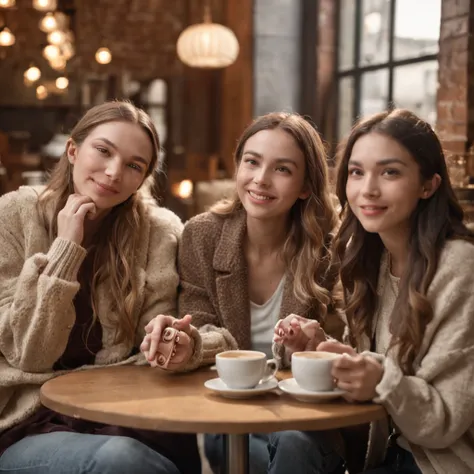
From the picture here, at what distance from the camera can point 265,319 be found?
7.25 feet

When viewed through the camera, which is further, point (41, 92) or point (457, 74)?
point (41, 92)

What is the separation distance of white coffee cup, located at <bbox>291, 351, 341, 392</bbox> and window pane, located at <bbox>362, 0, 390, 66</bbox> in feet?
14.3

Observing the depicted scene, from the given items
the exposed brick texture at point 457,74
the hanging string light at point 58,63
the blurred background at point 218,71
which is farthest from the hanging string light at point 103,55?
the exposed brick texture at point 457,74

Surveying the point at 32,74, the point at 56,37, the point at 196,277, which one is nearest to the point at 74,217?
the point at 196,277

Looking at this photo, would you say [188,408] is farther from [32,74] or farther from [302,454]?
[32,74]

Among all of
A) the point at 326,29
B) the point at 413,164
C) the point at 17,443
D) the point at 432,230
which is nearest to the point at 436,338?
the point at 432,230

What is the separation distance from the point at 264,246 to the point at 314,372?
731 millimetres

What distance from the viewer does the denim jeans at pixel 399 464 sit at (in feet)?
5.82

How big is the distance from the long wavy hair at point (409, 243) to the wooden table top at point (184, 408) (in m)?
0.25

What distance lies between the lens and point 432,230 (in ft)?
5.84

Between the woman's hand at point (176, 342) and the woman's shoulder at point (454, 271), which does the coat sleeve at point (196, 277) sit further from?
the woman's shoulder at point (454, 271)

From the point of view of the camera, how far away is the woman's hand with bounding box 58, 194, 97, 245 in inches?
78.2

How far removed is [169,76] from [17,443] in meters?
8.23

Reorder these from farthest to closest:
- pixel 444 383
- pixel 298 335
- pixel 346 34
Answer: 1. pixel 346 34
2. pixel 298 335
3. pixel 444 383
